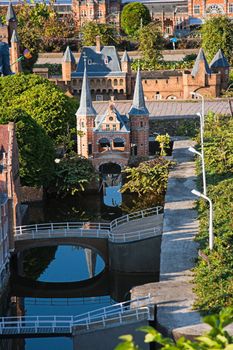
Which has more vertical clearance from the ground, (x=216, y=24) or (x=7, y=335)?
(x=216, y=24)

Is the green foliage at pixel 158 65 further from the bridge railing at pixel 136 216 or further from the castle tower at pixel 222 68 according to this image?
the bridge railing at pixel 136 216

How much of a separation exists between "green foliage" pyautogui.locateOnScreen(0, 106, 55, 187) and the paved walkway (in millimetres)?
8263

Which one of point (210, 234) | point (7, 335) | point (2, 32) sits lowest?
point (7, 335)

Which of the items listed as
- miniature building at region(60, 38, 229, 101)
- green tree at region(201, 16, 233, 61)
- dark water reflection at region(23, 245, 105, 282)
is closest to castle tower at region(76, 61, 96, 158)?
dark water reflection at region(23, 245, 105, 282)

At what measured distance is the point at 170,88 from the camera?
85.9 meters

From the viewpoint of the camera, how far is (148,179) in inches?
2269

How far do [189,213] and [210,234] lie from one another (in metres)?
8.98

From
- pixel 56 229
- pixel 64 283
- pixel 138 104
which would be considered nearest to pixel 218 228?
pixel 64 283

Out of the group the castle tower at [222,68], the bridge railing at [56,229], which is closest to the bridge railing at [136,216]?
the bridge railing at [56,229]

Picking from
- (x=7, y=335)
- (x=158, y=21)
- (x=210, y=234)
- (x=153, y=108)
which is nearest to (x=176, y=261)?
(x=210, y=234)

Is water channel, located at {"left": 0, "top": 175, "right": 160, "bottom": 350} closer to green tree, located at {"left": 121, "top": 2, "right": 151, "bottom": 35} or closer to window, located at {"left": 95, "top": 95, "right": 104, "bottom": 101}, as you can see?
window, located at {"left": 95, "top": 95, "right": 104, "bottom": 101}

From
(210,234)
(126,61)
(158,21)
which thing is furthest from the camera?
(158,21)

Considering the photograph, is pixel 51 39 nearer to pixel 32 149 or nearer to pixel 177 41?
pixel 177 41

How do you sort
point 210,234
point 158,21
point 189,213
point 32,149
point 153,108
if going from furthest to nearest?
point 158,21 → point 153,108 → point 32,149 → point 189,213 → point 210,234
